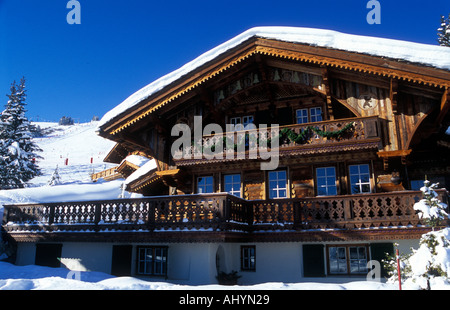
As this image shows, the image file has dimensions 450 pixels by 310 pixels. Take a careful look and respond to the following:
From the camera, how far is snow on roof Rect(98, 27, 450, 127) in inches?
537

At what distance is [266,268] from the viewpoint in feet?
49.9

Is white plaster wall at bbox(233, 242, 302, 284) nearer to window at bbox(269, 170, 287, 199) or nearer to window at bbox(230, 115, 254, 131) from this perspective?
window at bbox(269, 170, 287, 199)

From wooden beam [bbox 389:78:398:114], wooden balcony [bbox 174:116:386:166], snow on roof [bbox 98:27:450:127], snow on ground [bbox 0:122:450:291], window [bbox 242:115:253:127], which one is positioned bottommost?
snow on ground [bbox 0:122:450:291]

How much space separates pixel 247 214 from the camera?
1564 cm

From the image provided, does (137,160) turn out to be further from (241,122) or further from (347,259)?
(347,259)

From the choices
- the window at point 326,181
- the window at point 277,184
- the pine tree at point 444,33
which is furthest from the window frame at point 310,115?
the pine tree at point 444,33

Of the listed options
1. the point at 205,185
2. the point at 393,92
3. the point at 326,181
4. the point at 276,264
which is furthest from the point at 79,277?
the point at 393,92

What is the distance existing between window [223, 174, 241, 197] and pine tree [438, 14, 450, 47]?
106 ft

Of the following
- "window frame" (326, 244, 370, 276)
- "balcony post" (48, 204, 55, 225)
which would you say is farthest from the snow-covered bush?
"balcony post" (48, 204, 55, 225)

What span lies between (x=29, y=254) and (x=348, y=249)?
1403 centimetres

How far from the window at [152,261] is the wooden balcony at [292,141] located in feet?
13.7
